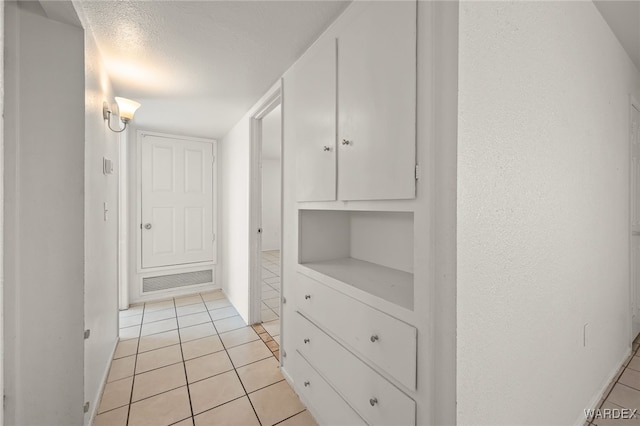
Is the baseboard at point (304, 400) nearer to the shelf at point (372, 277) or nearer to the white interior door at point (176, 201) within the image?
the shelf at point (372, 277)

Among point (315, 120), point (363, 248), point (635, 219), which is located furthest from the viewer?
point (635, 219)

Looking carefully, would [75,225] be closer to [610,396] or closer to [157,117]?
[157,117]

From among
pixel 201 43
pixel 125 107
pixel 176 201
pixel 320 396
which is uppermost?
pixel 201 43

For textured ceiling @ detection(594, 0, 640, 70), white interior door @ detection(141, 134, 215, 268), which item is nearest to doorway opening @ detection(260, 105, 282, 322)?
white interior door @ detection(141, 134, 215, 268)

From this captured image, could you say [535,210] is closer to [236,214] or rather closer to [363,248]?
[363,248]

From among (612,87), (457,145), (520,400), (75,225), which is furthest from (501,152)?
(75,225)

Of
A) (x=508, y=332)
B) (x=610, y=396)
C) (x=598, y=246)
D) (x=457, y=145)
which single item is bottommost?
(x=610, y=396)

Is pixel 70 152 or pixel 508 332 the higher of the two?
pixel 70 152

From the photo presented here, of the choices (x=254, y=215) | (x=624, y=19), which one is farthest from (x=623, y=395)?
(x=254, y=215)

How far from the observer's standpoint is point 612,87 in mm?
1878

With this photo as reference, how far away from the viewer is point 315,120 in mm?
1670

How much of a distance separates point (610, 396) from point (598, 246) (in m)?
0.94

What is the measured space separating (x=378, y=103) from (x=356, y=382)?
126cm

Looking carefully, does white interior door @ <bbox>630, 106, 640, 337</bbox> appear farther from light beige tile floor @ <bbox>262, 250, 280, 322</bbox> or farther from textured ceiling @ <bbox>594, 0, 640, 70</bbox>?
light beige tile floor @ <bbox>262, 250, 280, 322</bbox>
